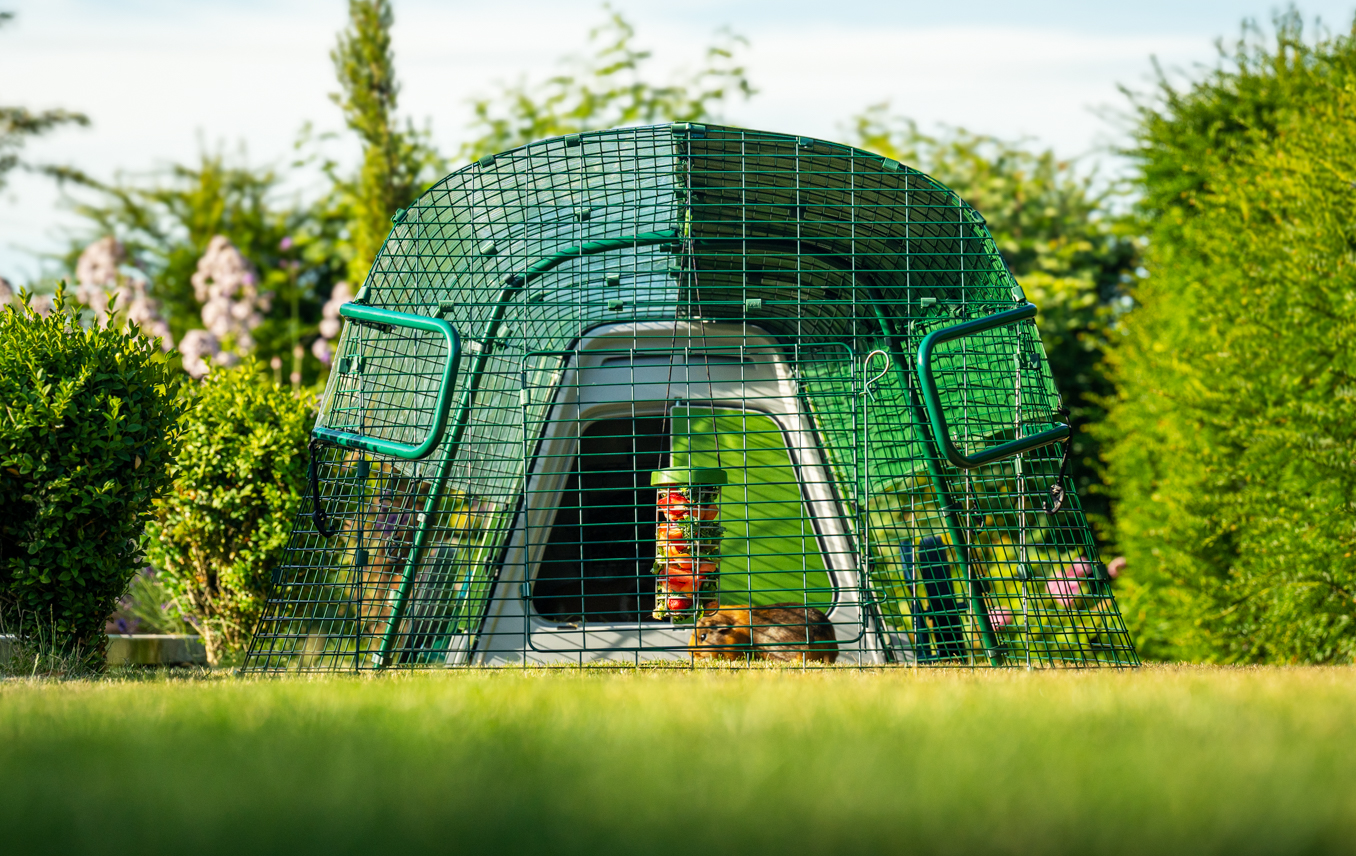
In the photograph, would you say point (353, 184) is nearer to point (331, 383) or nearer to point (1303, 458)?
point (331, 383)

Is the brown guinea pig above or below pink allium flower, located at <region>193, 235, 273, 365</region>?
below

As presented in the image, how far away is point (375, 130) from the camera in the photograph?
1334 centimetres

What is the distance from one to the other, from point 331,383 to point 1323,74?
21.8 feet

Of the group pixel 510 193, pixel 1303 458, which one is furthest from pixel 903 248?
pixel 1303 458

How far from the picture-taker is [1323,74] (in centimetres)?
730

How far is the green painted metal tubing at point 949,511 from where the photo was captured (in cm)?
434

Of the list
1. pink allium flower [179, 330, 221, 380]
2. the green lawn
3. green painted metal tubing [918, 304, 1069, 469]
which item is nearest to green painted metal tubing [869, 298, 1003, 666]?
green painted metal tubing [918, 304, 1069, 469]

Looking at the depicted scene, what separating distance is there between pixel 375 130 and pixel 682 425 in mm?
8709

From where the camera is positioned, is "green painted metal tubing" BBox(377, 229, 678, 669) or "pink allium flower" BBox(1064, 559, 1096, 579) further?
"green painted metal tubing" BBox(377, 229, 678, 669)

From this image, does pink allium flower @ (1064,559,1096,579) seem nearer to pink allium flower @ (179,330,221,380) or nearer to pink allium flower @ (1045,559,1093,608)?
pink allium flower @ (1045,559,1093,608)

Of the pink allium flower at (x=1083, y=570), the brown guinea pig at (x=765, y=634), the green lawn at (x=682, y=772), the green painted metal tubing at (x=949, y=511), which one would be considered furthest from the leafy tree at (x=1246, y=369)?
the green lawn at (x=682, y=772)

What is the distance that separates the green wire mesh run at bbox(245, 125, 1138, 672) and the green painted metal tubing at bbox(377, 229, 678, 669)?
2cm

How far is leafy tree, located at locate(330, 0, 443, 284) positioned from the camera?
12914 mm

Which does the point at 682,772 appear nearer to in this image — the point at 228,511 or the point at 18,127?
the point at 228,511
